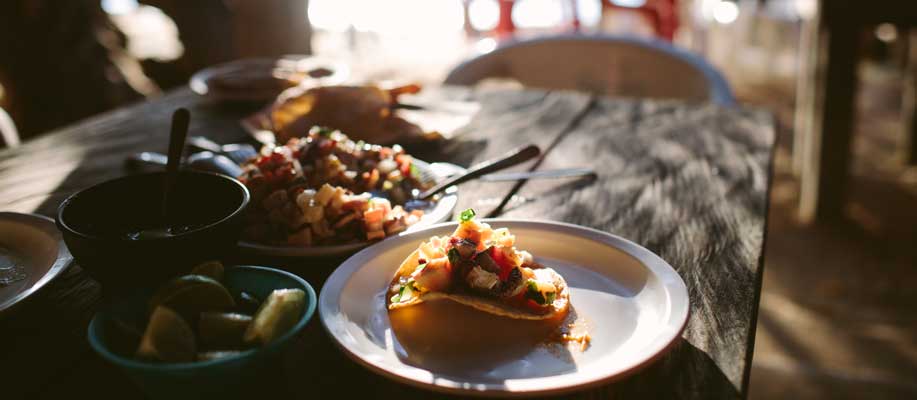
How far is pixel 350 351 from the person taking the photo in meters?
0.82

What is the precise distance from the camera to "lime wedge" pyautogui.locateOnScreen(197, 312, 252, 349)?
79 centimetres

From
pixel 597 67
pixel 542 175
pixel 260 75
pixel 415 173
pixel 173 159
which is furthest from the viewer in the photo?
pixel 597 67

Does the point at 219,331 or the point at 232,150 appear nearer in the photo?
the point at 219,331

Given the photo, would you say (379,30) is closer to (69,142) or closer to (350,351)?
(69,142)

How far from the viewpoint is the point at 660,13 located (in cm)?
545

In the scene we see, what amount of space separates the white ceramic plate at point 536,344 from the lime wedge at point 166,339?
0.17m

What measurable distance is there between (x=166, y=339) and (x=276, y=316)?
0.11 m

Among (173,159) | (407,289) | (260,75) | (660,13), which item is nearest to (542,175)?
(407,289)

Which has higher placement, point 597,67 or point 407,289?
point 407,289

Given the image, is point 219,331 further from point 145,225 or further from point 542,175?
point 542,175

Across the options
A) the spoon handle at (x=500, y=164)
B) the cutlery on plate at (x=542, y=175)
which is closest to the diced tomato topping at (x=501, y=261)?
the spoon handle at (x=500, y=164)

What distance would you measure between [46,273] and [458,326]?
62cm

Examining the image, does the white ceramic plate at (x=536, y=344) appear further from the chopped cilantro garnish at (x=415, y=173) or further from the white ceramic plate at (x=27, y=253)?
the white ceramic plate at (x=27, y=253)

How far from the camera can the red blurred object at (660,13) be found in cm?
543
